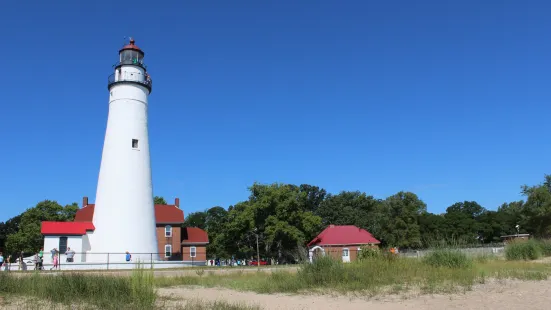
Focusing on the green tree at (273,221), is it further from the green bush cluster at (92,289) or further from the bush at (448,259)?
the green bush cluster at (92,289)

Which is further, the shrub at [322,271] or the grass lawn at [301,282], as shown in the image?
the shrub at [322,271]

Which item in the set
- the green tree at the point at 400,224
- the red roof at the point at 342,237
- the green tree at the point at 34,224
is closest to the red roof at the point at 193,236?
the red roof at the point at 342,237

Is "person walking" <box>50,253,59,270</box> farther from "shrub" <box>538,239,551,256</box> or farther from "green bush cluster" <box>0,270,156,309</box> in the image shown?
"shrub" <box>538,239,551,256</box>

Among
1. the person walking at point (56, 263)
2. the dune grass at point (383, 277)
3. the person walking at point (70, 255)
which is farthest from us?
the person walking at point (70, 255)

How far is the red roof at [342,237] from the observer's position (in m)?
55.1

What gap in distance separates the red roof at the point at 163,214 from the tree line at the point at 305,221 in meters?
5.61

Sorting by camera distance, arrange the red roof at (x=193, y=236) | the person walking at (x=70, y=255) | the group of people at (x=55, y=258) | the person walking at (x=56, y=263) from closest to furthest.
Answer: the person walking at (x=56, y=263) → the group of people at (x=55, y=258) → the person walking at (x=70, y=255) → the red roof at (x=193, y=236)

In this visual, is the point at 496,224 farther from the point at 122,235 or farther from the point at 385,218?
the point at 122,235

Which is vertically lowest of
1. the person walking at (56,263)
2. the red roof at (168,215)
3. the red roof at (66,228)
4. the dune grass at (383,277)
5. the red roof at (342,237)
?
the dune grass at (383,277)

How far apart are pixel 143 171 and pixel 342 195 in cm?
5886

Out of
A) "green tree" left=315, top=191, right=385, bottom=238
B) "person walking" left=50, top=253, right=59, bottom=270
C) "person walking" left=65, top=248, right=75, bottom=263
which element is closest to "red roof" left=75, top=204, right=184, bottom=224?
"person walking" left=65, top=248, right=75, bottom=263

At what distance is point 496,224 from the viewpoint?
91500 mm

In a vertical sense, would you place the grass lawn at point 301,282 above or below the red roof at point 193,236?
below

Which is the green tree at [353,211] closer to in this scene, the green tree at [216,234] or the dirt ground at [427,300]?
the green tree at [216,234]
